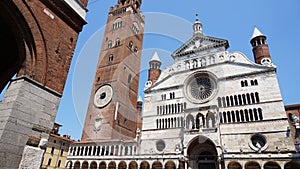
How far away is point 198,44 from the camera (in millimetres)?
25688

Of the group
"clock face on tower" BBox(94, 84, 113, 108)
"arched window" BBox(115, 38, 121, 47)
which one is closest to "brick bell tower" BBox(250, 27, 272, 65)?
"clock face on tower" BBox(94, 84, 113, 108)

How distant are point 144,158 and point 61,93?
17094 mm

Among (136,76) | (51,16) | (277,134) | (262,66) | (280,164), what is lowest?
(280,164)

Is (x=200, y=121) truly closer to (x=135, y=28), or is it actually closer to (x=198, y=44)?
(x=198, y=44)

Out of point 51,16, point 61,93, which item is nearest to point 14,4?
point 51,16

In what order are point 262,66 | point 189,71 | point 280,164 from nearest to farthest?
point 280,164, point 262,66, point 189,71

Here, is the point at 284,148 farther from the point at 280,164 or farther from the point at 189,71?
the point at 189,71

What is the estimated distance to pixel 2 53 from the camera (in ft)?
21.8

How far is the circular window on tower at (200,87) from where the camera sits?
22.2 meters

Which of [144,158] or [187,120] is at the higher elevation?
[187,120]

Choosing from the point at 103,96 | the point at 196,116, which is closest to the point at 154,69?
the point at 103,96

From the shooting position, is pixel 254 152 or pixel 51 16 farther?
pixel 254 152

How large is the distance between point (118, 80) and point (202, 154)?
1637cm

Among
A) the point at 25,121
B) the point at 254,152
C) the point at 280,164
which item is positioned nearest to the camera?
the point at 25,121
